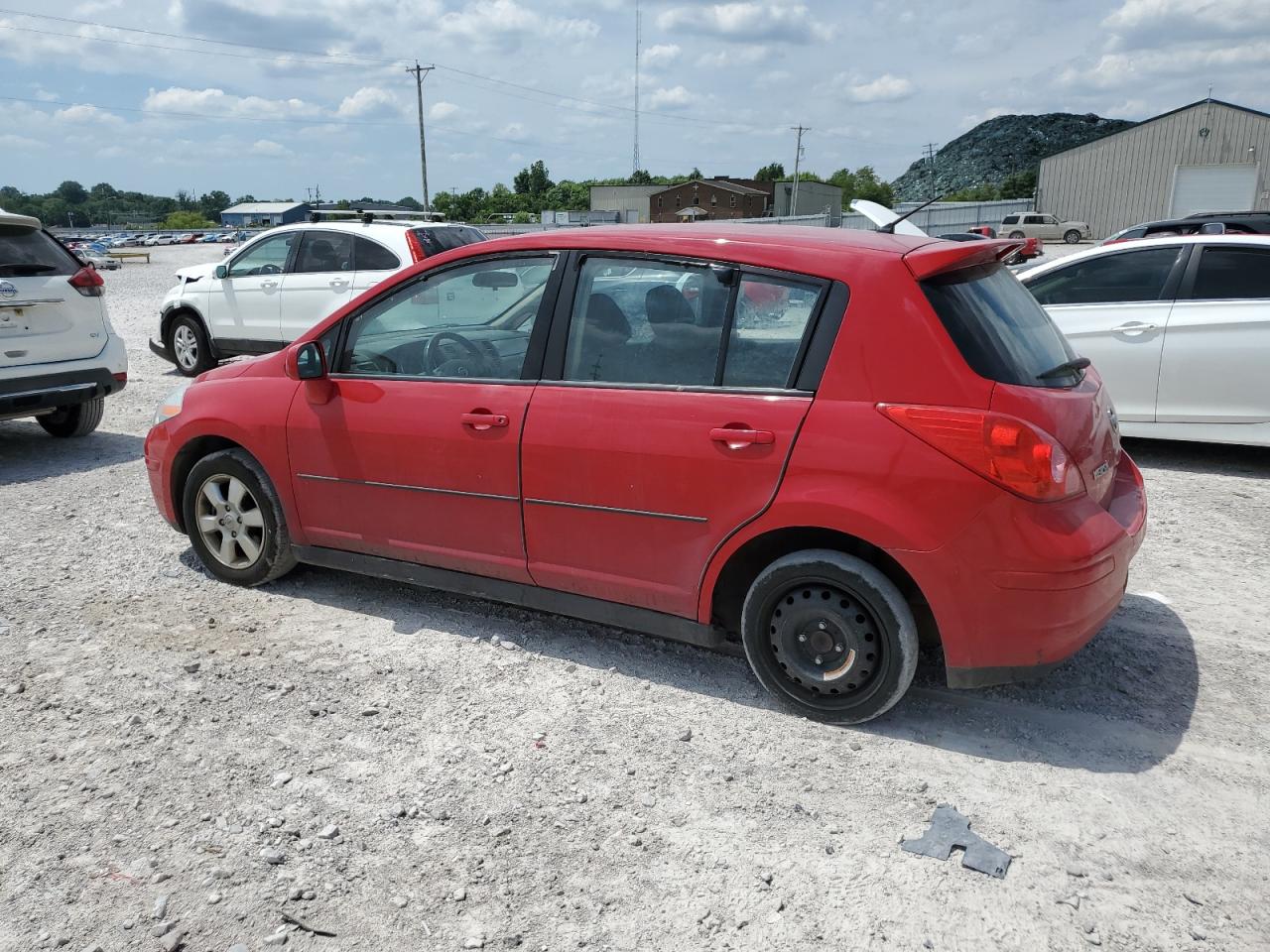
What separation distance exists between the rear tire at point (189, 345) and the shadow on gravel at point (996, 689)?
25.9ft

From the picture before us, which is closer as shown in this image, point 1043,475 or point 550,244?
point 1043,475

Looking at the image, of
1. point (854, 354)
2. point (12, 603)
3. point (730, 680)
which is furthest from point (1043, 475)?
point (12, 603)

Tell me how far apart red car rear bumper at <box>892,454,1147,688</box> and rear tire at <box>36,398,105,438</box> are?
763cm

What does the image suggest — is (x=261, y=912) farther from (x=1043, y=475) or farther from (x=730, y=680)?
(x=1043, y=475)

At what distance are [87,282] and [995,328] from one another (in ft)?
23.7

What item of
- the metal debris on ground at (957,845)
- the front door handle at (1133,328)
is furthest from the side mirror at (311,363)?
the front door handle at (1133,328)

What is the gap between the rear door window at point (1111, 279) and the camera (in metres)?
7.50

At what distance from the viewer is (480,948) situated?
102 inches

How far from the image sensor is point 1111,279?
7750 mm

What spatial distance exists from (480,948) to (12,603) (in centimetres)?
355

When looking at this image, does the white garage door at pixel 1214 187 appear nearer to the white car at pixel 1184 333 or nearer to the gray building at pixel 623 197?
the white car at pixel 1184 333

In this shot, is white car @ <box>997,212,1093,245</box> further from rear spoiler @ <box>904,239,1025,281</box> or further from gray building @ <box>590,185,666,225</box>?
gray building @ <box>590,185,666,225</box>

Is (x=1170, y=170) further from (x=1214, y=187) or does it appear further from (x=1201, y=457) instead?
(x=1201, y=457)

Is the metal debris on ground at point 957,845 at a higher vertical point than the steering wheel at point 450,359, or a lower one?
lower
